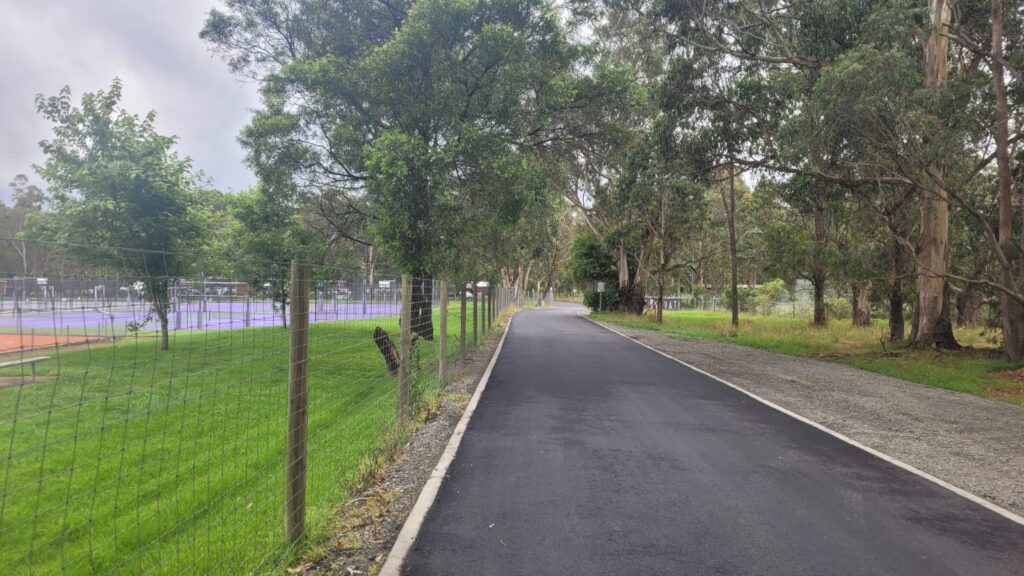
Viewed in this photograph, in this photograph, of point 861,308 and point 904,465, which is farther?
point 861,308

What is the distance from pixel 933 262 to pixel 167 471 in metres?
19.6

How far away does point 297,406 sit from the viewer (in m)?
3.99

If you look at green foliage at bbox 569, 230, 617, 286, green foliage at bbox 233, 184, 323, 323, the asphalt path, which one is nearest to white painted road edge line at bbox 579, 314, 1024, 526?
the asphalt path

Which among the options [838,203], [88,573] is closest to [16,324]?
[88,573]

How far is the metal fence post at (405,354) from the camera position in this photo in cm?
697

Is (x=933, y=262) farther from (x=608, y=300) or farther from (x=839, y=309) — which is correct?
(x=608, y=300)

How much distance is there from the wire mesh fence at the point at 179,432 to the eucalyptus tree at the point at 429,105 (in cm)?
305

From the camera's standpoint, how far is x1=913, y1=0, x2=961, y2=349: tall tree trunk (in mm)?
16516

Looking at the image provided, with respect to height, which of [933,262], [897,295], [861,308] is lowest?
[861,308]

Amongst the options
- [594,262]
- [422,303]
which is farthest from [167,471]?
[594,262]

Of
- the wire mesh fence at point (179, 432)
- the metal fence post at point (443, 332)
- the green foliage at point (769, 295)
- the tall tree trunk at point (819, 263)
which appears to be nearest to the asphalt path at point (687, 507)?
the wire mesh fence at point (179, 432)

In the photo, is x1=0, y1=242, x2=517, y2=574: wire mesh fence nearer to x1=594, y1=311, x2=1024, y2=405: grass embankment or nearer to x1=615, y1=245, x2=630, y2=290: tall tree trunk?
x1=594, y1=311, x2=1024, y2=405: grass embankment

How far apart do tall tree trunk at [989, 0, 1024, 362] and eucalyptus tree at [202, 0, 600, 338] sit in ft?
31.9

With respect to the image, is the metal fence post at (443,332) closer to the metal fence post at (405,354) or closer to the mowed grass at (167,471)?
the mowed grass at (167,471)
